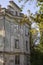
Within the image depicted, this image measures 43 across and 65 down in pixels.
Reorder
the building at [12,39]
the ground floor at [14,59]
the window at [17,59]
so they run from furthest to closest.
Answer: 1. the window at [17,59]
2. the building at [12,39]
3. the ground floor at [14,59]

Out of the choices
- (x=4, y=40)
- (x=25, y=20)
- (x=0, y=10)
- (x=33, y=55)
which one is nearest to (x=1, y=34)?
(x=4, y=40)

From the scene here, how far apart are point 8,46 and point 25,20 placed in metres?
21.3

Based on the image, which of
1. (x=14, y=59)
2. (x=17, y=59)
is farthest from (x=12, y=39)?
(x=17, y=59)

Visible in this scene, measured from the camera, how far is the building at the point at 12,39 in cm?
3444

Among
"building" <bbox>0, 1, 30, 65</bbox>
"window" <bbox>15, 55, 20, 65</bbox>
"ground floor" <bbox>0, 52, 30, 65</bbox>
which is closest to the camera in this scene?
"ground floor" <bbox>0, 52, 30, 65</bbox>

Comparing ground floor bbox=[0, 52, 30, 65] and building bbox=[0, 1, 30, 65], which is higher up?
building bbox=[0, 1, 30, 65]

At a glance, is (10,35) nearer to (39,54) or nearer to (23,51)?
(23,51)

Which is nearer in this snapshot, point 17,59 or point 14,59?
point 14,59

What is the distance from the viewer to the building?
34438 mm

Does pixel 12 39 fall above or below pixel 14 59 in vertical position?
above

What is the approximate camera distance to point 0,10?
112 feet

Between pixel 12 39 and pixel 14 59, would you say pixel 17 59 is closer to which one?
pixel 14 59

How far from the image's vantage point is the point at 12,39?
3625cm

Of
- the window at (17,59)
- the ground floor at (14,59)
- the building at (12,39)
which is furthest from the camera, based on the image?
the window at (17,59)
